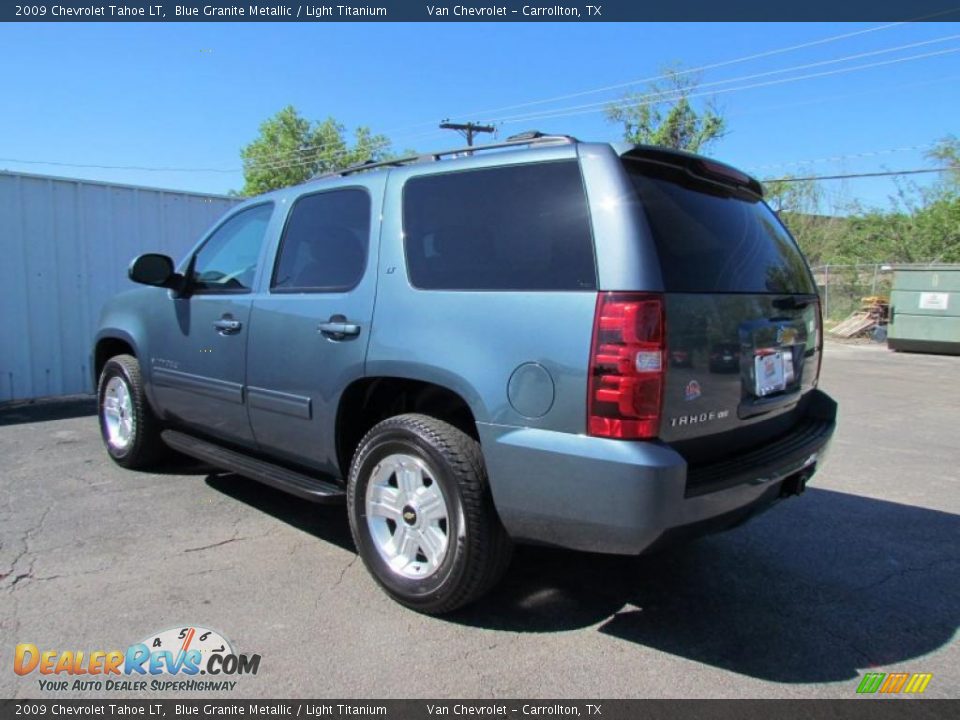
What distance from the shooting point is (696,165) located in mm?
2951

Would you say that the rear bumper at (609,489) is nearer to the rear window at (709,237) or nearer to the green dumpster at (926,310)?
the rear window at (709,237)

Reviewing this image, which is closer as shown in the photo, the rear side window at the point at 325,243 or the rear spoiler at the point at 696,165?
the rear spoiler at the point at 696,165

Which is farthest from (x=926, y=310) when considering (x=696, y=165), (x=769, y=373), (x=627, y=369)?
(x=627, y=369)

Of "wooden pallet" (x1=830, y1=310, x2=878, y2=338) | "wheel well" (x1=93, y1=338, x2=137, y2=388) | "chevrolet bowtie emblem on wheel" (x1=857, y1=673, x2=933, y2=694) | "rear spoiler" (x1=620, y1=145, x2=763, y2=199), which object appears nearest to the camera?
"chevrolet bowtie emblem on wheel" (x1=857, y1=673, x2=933, y2=694)

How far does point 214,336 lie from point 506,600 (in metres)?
2.31

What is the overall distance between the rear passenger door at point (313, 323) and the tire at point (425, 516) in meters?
0.36

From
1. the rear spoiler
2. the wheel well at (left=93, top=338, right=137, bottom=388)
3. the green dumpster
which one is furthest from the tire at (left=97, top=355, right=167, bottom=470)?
the green dumpster

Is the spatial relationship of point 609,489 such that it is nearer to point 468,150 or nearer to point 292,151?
point 468,150

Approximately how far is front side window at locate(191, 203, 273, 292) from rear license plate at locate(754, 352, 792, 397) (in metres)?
2.75

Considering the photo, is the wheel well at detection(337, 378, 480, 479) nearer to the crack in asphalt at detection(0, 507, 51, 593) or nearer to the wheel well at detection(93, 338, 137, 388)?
the crack in asphalt at detection(0, 507, 51, 593)

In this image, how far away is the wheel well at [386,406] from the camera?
3.07 metres

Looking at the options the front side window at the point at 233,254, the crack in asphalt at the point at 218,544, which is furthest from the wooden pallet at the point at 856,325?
the crack in asphalt at the point at 218,544
